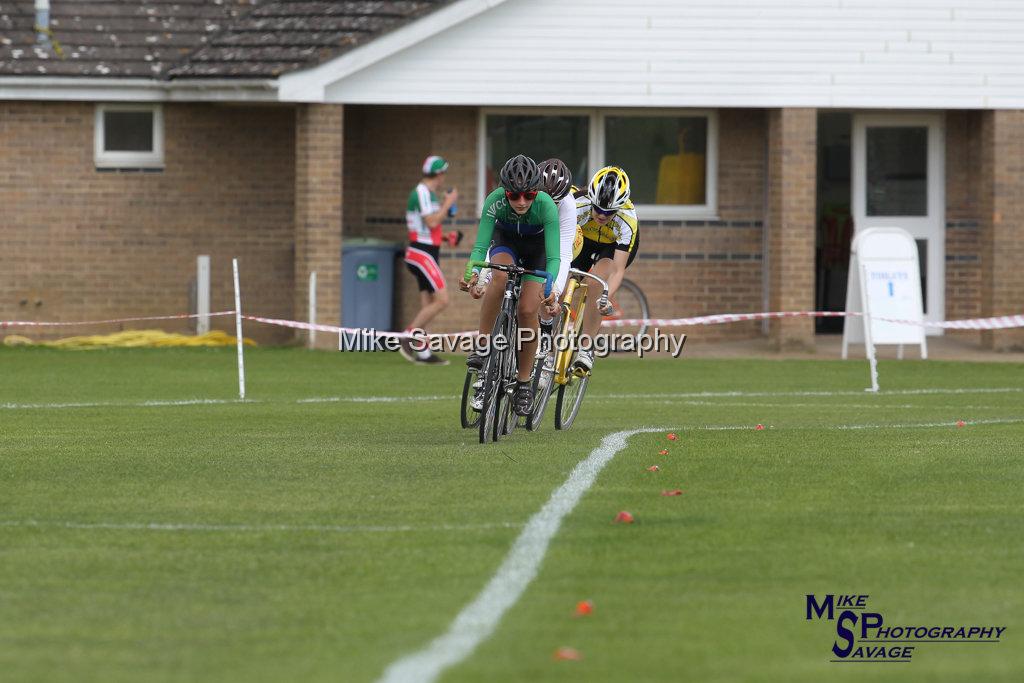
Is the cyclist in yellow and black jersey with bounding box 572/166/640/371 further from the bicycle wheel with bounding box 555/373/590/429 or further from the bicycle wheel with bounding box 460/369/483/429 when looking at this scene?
the bicycle wheel with bounding box 460/369/483/429

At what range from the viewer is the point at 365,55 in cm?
2200

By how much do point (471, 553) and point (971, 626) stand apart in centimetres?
210

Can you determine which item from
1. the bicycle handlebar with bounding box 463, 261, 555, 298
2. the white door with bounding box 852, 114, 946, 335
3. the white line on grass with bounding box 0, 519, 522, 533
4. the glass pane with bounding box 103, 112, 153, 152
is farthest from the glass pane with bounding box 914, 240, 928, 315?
the white line on grass with bounding box 0, 519, 522, 533

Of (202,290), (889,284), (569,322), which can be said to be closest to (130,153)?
(202,290)

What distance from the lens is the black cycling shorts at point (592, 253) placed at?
13.7 m

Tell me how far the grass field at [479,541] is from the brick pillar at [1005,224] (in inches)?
328

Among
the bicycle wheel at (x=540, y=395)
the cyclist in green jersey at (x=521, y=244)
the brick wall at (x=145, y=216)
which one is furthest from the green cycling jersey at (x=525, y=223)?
the brick wall at (x=145, y=216)

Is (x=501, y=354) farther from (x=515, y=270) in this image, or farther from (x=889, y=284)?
(x=889, y=284)

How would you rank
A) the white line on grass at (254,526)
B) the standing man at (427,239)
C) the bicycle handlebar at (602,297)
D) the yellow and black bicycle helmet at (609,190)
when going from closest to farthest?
the white line on grass at (254,526)
the bicycle handlebar at (602,297)
the yellow and black bicycle helmet at (609,190)
the standing man at (427,239)

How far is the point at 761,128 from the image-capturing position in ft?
79.0

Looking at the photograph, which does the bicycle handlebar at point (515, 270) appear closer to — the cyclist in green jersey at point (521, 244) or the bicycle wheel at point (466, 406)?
the cyclist in green jersey at point (521, 244)

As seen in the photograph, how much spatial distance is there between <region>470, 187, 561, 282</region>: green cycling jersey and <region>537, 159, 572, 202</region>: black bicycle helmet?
5 cm

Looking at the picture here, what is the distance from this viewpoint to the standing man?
20281 millimetres

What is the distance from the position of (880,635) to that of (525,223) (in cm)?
604
